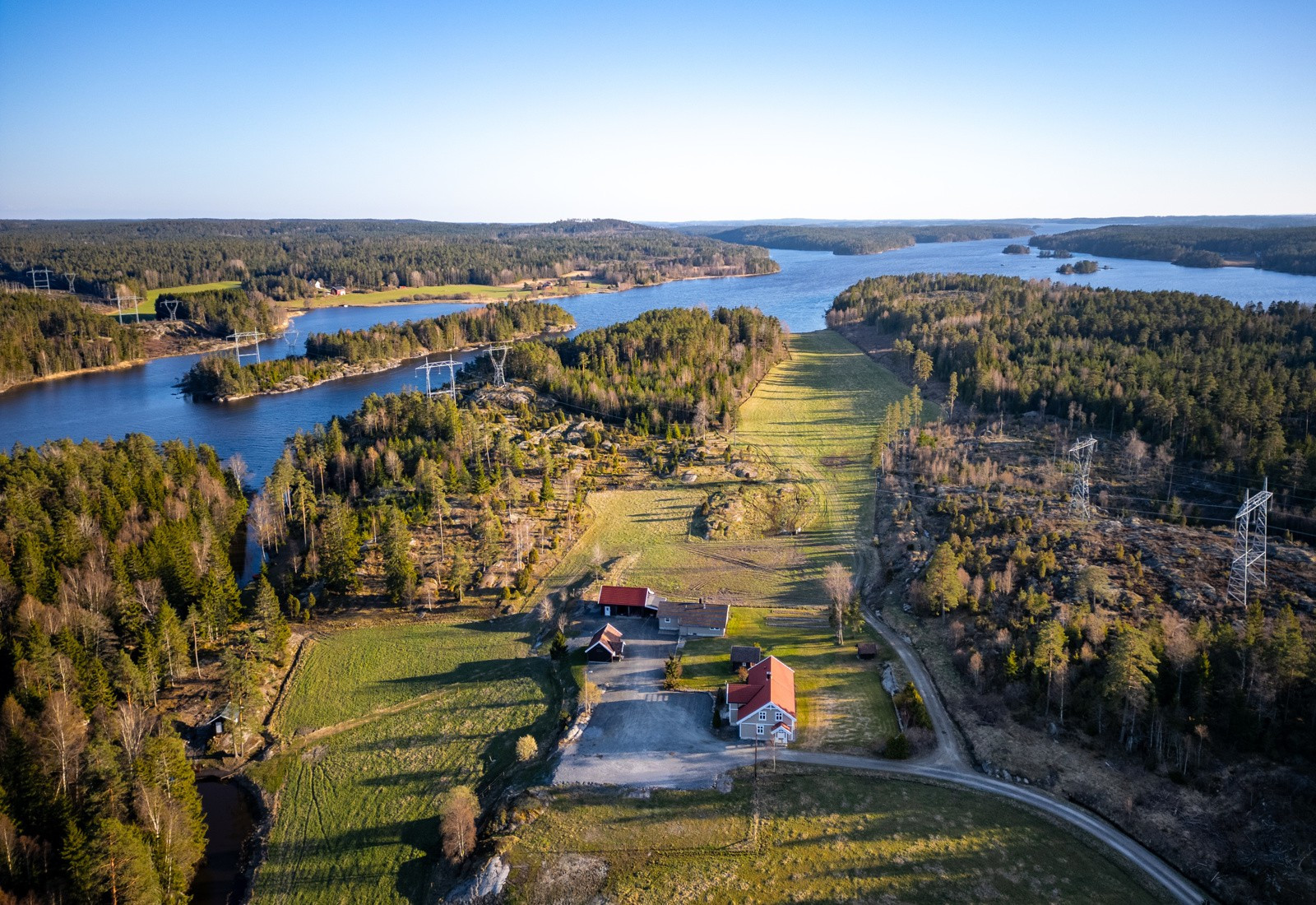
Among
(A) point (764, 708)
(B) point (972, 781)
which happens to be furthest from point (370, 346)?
(B) point (972, 781)

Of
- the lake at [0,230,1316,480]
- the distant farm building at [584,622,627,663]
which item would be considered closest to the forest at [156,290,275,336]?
the lake at [0,230,1316,480]

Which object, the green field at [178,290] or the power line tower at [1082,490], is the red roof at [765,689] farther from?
the green field at [178,290]

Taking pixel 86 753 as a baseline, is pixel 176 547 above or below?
above

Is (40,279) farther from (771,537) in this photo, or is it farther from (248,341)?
(771,537)

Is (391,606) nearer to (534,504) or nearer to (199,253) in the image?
(534,504)

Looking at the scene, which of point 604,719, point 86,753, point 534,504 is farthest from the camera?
point 534,504

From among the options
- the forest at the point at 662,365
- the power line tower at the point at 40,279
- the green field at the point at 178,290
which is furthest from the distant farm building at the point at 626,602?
the power line tower at the point at 40,279

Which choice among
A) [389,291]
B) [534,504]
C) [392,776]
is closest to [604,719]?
[392,776]

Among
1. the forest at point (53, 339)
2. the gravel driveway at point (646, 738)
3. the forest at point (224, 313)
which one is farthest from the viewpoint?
the forest at point (224, 313)
